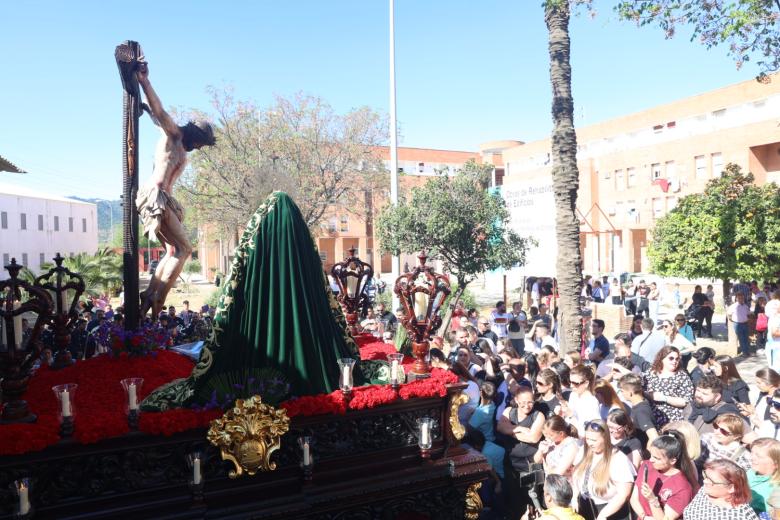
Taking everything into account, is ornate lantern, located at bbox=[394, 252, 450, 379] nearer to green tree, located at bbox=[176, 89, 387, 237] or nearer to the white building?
green tree, located at bbox=[176, 89, 387, 237]

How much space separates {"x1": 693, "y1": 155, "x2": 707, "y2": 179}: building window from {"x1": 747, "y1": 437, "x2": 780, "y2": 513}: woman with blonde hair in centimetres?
3633

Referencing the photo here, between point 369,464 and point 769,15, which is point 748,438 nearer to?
point 369,464

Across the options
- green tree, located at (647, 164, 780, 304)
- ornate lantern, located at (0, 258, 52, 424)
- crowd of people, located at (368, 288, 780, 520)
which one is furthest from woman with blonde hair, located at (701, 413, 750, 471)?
green tree, located at (647, 164, 780, 304)

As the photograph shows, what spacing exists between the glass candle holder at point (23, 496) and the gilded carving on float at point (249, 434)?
115cm

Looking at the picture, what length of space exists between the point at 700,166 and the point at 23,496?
40.1m

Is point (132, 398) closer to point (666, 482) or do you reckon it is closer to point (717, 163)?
point (666, 482)

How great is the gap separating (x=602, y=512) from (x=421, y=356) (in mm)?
1945

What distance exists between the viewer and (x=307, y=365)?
483 cm

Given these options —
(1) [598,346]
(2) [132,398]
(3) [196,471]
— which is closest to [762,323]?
(1) [598,346]

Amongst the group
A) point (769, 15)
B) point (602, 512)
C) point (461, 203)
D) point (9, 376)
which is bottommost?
point (602, 512)

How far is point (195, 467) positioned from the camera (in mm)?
4023

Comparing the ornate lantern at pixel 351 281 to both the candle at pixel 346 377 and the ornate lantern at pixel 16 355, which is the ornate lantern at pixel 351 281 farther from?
the ornate lantern at pixel 16 355

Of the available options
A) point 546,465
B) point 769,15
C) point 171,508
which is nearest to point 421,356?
point 546,465

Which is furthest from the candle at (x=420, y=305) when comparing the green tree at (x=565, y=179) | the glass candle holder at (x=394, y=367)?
the green tree at (x=565, y=179)
